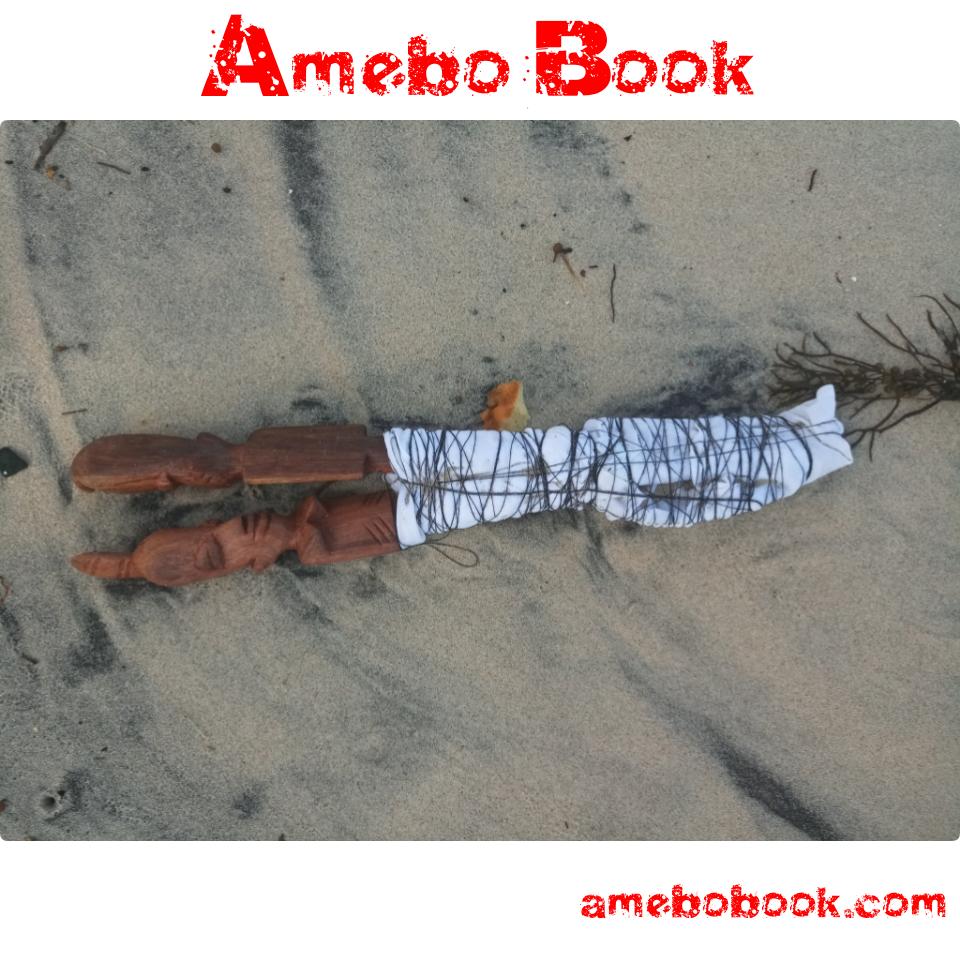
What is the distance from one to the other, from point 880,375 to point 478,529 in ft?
4.44

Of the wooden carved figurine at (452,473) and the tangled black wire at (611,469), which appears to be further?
the tangled black wire at (611,469)

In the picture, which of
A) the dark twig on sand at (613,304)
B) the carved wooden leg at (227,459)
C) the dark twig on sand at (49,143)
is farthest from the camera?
the dark twig on sand at (613,304)

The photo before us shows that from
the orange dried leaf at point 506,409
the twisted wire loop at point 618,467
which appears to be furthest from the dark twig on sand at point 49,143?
the orange dried leaf at point 506,409

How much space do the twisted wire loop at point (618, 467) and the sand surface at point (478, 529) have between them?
0.16 metres

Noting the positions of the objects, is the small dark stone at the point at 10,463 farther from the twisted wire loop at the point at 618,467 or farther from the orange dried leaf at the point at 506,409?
the orange dried leaf at the point at 506,409

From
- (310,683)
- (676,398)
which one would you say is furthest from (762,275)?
(310,683)

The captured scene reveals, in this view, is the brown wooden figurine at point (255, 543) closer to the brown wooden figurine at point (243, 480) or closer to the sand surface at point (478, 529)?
the brown wooden figurine at point (243, 480)

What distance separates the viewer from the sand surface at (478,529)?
2158 mm

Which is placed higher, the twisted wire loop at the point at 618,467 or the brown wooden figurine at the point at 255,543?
the twisted wire loop at the point at 618,467

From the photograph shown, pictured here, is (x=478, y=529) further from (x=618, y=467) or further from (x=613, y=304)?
(x=613, y=304)

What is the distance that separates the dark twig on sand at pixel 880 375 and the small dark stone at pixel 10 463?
2316 mm

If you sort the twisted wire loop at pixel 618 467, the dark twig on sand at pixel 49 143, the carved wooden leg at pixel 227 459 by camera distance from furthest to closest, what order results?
the dark twig on sand at pixel 49 143
the twisted wire loop at pixel 618 467
the carved wooden leg at pixel 227 459

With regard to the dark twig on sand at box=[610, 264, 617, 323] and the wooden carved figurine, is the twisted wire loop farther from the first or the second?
the dark twig on sand at box=[610, 264, 617, 323]
